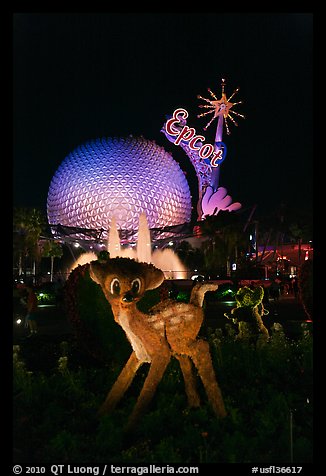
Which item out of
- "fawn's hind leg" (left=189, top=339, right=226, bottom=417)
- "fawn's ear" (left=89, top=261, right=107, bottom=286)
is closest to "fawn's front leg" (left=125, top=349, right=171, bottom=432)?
"fawn's hind leg" (left=189, top=339, right=226, bottom=417)

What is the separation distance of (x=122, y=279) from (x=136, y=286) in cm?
21

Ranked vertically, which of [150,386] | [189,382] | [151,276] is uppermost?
[151,276]

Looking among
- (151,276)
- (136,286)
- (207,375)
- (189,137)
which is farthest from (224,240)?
(136,286)

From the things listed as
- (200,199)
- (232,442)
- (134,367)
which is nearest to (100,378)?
(134,367)

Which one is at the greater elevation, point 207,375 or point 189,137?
point 189,137

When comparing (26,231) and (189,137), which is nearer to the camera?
(26,231)

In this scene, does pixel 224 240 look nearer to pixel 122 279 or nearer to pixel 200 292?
pixel 200 292

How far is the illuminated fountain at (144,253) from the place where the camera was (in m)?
50.0

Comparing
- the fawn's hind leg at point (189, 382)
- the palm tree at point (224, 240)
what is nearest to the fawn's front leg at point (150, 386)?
the fawn's hind leg at point (189, 382)

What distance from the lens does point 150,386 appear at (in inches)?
228

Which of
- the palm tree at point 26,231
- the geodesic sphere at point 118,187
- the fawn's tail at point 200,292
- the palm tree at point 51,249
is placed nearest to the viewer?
the fawn's tail at point 200,292

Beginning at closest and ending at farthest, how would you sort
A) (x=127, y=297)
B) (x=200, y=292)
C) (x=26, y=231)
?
(x=127, y=297) → (x=200, y=292) → (x=26, y=231)

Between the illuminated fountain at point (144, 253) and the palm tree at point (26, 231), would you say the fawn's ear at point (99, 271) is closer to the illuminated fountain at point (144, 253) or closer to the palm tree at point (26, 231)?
the illuminated fountain at point (144, 253)

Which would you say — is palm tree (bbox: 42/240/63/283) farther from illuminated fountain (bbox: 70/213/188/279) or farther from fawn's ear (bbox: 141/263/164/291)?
fawn's ear (bbox: 141/263/164/291)
